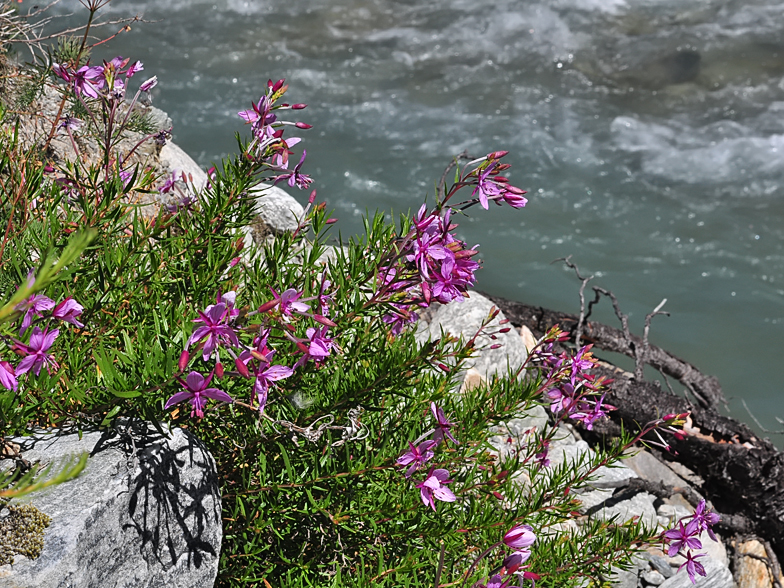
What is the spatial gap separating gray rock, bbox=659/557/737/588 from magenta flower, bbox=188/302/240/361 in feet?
8.94

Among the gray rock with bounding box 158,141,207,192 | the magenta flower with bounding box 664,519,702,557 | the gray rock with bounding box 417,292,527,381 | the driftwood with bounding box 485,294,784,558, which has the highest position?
the gray rock with bounding box 158,141,207,192

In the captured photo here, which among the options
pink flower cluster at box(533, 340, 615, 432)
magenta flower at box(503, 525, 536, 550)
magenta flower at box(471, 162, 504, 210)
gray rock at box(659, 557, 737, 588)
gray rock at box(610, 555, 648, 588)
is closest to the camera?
magenta flower at box(503, 525, 536, 550)

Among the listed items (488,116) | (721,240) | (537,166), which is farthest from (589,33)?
(721,240)

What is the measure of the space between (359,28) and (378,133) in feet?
13.0

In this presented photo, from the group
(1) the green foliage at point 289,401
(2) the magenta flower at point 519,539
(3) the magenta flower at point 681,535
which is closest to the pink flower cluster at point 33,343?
(1) the green foliage at point 289,401

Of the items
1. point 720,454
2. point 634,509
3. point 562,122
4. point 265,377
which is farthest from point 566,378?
point 562,122

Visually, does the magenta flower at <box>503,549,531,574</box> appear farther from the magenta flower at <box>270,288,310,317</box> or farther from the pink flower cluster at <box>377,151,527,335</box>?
the magenta flower at <box>270,288,310,317</box>

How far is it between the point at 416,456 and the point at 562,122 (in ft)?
31.6

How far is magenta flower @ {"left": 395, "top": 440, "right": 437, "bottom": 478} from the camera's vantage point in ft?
5.48

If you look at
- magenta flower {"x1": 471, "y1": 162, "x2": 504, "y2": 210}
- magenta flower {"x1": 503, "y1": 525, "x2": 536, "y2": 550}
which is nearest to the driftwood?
magenta flower {"x1": 503, "y1": 525, "x2": 536, "y2": 550}

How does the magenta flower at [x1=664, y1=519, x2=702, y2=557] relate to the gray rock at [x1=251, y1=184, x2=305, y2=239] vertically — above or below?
below

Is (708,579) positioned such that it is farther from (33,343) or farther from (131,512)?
(33,343)

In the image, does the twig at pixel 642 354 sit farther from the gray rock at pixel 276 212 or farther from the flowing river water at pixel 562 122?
the gray rock at pixel 276 212

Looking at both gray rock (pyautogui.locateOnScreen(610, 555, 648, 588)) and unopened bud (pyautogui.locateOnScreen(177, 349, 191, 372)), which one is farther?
gray rock (pyautogui.locateOnScreen(610, 555, 648, 588))
